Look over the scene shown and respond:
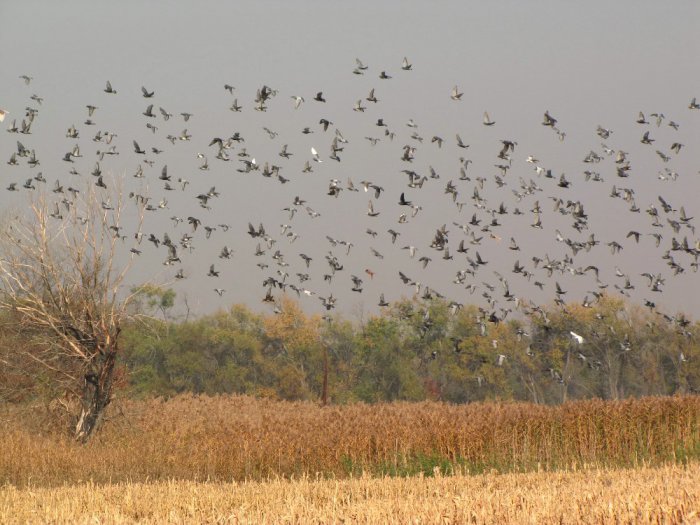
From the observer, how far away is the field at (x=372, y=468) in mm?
10930

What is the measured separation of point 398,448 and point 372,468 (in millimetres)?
921

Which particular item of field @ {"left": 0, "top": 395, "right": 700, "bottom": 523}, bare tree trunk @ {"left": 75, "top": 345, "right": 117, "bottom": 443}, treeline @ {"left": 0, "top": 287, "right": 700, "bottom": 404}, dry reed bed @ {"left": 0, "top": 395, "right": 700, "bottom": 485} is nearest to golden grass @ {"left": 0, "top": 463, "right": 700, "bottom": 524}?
field @ {"left": 0, "top": 395, "right": 700, "bottom": 523}

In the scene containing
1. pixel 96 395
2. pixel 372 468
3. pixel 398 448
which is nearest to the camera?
pixel 372 468

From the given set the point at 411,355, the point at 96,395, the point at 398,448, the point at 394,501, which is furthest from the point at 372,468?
the point at 411,355

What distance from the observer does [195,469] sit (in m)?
20.4

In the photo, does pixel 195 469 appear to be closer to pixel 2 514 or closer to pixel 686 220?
pixel 2 514

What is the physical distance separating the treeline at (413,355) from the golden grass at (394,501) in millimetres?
51695

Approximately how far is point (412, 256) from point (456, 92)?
5.35 metres

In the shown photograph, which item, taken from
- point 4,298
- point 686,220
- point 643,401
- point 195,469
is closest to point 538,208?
point 686,220

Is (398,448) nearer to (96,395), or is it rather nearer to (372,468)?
(372,468)

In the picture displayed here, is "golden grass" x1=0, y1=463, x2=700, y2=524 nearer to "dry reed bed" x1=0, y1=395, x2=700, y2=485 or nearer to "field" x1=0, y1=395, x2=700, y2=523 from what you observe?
"field" x1=0, y1=395, x2=700, y2=523

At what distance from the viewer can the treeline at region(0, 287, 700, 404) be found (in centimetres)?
6862

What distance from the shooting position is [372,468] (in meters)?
21.2

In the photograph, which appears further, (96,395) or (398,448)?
(96,395)
